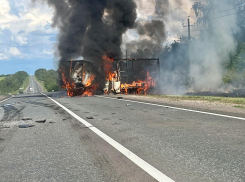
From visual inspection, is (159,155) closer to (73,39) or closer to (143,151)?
(143,151)

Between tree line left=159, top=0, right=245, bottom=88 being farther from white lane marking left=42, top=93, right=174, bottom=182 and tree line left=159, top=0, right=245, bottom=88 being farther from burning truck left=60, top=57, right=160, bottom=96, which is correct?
white lane marking left=42, top=93, right=174, bottom=182

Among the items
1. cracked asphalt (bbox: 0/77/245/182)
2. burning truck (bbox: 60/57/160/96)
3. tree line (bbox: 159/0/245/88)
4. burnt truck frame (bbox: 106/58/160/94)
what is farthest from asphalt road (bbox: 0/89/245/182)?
tree line (bbox: 159/0/245/88)

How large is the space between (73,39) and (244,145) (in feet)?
97.7

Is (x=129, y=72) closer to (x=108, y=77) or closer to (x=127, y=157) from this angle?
(x=108, y=77)

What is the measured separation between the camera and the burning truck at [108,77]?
2325 cm

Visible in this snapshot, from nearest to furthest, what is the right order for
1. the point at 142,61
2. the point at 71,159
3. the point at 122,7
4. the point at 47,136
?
the point at 71,159
the point at 47,136
the point at 142,61
the point at 122,7

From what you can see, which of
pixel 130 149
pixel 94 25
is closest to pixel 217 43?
pixel 94 25

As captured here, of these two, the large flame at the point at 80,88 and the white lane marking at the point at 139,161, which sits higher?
the large flame at the point at 80,88

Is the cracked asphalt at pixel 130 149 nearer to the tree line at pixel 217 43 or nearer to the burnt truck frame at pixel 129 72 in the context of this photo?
the burnt truck frame at pixel 129 72

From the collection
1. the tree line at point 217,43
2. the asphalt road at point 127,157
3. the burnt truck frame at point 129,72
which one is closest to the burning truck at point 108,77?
the burnt truck frame at point 129,72

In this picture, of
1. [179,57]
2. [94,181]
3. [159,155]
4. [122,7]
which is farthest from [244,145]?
[179,57]

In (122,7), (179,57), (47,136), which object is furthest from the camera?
(179,57)

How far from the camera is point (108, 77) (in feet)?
81.5

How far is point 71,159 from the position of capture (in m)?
4.10
